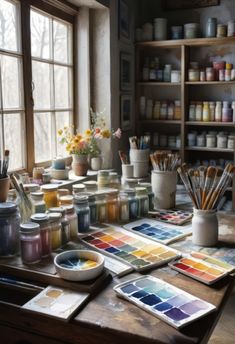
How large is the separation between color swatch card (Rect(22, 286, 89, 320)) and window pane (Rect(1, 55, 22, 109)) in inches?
56.8

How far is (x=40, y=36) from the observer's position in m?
2.79

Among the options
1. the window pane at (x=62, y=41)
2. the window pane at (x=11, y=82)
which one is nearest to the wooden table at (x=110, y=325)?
the window pane at (x=11, y=82)

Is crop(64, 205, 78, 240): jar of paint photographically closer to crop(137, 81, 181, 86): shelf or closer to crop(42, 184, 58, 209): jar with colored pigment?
crop(42, 184, 58, 209): jar with colored pigment

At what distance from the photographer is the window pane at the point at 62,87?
120 inches

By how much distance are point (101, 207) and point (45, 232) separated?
45cm

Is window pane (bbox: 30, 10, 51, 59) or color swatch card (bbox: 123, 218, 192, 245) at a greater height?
window pane (bbox: 30, 10, 51, 59)

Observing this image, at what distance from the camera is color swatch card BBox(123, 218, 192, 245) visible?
1.74 metres

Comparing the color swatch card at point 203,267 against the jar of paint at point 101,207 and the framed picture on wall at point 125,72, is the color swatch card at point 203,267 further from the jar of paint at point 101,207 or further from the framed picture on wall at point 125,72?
the framed picture on wall at point 125,72

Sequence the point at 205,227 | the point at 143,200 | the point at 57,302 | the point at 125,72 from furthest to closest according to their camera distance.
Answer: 1. the point at 125,72
2. the point at 143,200
3. the point at 205,227
4. the point at 57,302

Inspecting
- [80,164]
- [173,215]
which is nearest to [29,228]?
[173,215]

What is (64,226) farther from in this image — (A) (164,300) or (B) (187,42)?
(B) (187,42)

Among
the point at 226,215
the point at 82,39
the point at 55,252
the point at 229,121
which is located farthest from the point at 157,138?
the point at 55,252

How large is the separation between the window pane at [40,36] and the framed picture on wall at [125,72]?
2.55ft

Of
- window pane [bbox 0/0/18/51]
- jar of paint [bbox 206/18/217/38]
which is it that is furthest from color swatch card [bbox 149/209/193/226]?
jar of paint [bbox 206/18/217/38]
